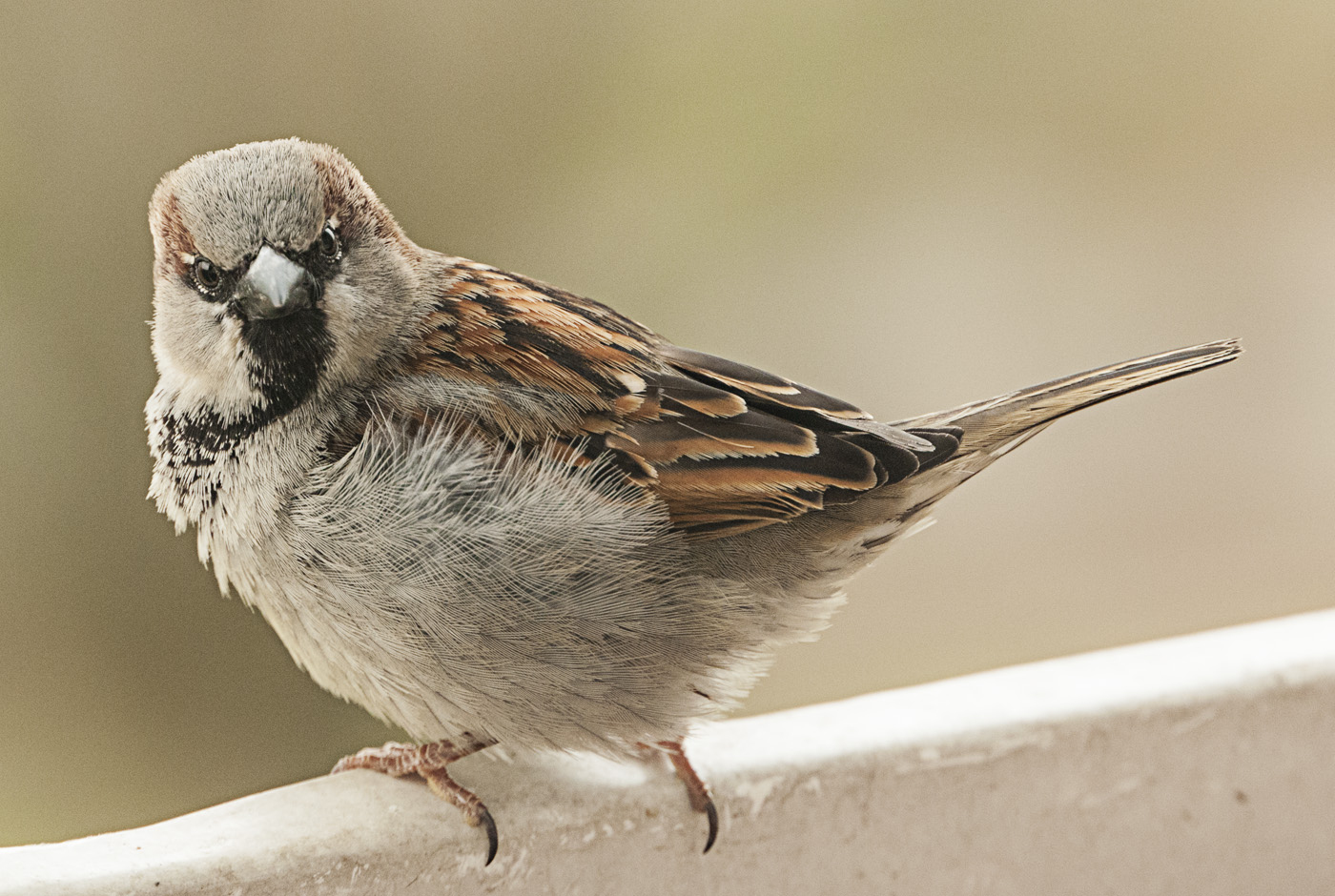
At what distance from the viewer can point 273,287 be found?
5.20ft

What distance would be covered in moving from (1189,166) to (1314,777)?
2.49 meters

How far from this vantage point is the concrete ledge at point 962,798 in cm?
157

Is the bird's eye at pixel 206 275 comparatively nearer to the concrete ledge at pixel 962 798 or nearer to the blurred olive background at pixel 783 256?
the concrete ledge at pixel 962 798

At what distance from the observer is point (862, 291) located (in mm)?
3793

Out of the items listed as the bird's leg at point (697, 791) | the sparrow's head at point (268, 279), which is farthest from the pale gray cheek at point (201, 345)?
the bird's leg at point (697, 791)

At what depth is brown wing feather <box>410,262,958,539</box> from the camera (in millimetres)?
1681

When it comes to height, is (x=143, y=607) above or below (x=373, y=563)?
below

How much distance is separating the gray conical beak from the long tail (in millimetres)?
813

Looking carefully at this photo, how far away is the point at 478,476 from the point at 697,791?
462 mm

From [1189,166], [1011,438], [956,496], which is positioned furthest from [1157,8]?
[1011,438]

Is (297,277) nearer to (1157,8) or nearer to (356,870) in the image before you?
(356,870)

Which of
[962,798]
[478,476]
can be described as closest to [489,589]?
[478,476]

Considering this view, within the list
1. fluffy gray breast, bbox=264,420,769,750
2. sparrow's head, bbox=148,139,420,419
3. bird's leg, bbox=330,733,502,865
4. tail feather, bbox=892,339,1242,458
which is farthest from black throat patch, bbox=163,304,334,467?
tail feather, bbox=892,339,1242,458

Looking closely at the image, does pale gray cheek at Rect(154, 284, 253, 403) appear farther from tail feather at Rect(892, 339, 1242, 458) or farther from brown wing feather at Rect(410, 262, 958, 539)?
tail feather at Rect(892, 339, 1242, 458)
